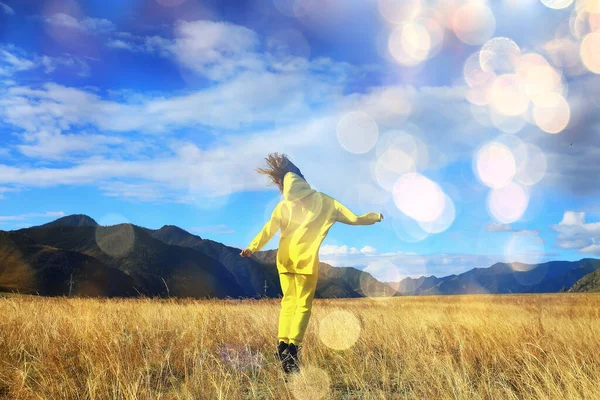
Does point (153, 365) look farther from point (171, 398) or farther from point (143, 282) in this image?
point (143, 282)

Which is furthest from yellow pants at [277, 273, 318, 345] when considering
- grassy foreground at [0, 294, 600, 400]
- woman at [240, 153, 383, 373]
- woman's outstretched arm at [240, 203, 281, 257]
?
woman's outstretched arm at [240, 203, 281, 257]

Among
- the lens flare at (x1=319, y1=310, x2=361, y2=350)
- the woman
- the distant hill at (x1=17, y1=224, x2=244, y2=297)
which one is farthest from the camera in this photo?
the distant hill at (x1=17, y1=224, x2=244, y2=297)

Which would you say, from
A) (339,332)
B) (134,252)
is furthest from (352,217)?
(134,252)

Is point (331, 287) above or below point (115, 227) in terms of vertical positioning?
below

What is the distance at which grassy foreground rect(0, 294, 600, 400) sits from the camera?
376cm

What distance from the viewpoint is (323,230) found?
5.67 metres

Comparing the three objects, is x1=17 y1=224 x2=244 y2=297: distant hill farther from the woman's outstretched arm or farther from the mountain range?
the woman's outstretched arm

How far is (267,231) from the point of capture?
5.88 metres

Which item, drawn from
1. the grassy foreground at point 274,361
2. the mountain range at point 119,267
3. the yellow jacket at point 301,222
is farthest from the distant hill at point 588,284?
the yellow jacket at point 301,222

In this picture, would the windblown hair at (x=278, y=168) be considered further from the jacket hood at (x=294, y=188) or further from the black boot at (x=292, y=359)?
the black boot at (x=292, y=359)

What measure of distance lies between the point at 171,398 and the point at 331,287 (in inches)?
6118

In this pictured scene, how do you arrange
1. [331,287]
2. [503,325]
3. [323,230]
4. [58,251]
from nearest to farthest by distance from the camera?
[323,230] < [503,325] < [58,251] < [331,287]

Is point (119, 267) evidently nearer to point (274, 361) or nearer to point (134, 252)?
point (134, 252)

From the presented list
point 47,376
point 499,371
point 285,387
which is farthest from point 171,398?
point 499,371
